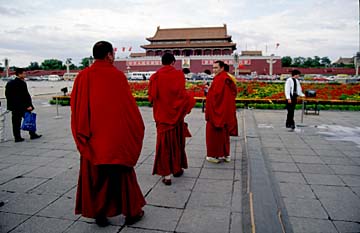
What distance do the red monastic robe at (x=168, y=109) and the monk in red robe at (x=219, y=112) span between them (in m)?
0.79

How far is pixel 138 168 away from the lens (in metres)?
4.23

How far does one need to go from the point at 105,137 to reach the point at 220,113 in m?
2.30

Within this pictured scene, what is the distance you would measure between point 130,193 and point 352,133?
19.9 ft

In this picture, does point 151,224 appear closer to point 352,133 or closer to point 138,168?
point 138,168

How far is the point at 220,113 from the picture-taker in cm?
434

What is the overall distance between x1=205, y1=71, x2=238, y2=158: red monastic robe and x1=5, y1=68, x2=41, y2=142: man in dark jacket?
3.78 metres

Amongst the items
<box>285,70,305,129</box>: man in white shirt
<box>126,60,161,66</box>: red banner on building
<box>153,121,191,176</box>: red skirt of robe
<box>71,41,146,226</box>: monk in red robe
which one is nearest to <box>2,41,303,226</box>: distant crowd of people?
<box>71,41,146,226</box>: monk in red robe

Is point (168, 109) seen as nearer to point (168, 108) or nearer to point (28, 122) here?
point (168, 108)

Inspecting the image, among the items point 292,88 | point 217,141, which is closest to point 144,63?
point 292,88

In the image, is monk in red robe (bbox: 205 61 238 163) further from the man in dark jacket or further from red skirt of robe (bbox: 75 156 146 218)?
the man in dark jacket

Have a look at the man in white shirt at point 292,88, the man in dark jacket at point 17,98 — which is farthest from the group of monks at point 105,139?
the man in white shirt at point 292,88

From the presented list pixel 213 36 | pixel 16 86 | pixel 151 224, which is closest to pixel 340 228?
pixel 151 224

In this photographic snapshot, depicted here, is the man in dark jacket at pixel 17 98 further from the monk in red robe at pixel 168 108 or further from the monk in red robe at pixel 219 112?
the monk in red robe at pixel 219 112

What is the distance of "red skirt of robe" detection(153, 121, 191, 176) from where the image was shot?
3.59 metres
